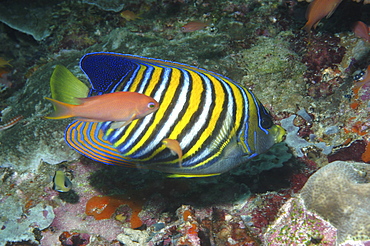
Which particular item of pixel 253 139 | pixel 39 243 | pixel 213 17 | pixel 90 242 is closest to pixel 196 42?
→ pixel 213 17

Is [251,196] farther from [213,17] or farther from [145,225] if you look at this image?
[213,17]

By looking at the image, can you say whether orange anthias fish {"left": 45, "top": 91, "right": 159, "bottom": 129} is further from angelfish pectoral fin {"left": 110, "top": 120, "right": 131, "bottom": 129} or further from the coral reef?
the coral reef

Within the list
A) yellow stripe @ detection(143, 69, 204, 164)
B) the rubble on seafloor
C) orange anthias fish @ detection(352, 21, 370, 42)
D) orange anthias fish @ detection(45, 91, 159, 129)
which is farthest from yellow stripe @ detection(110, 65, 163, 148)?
orange anthias fish @ detection(352, 21, 370, 42)

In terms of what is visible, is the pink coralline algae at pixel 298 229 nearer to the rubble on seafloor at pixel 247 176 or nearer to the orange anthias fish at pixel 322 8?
the rubble on seafloor at pixel 247 176

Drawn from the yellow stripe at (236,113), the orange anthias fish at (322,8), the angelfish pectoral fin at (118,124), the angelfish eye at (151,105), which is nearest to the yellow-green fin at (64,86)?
the angelfish pectoral fin at (118,124)

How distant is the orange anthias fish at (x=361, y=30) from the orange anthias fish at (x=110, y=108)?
131 inches

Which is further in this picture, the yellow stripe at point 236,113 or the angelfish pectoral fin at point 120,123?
the yellow stripe at point 236,113

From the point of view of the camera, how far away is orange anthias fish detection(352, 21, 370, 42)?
3363mm

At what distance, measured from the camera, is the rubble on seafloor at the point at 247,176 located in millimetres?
2195

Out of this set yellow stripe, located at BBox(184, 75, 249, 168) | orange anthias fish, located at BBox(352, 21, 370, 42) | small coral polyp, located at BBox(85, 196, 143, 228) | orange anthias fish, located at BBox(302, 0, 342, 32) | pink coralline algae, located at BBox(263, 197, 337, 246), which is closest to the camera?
yellow stripe, located at BBox(184, 75, 249, 168)

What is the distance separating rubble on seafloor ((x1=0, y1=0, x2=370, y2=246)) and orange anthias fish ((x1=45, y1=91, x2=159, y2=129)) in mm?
1287

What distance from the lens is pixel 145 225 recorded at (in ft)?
9.68

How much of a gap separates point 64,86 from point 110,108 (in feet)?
1.28

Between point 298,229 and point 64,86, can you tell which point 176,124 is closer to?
point 64,86
